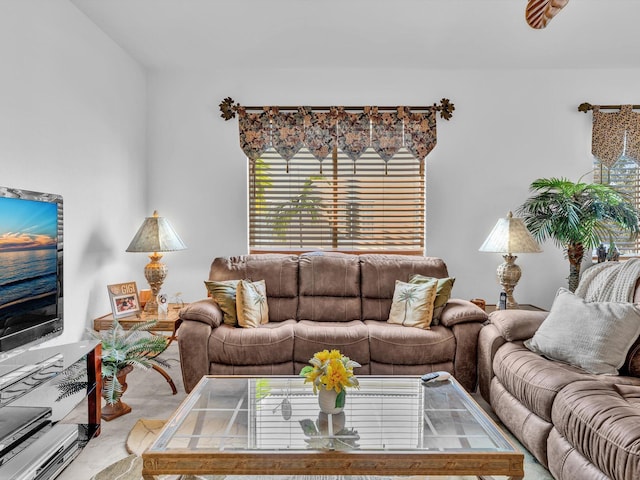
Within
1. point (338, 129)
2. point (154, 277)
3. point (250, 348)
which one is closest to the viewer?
point (250, 348)

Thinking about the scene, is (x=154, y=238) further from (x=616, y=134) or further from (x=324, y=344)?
(x=616, y=134)

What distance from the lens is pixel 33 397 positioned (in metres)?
2.03

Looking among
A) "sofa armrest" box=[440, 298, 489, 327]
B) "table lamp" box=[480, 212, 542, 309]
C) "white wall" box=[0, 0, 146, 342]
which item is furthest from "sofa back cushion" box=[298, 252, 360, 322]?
"white wall" box=[0, 0, 146, 342]

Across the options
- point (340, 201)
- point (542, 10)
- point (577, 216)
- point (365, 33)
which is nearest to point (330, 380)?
point (542, 10)

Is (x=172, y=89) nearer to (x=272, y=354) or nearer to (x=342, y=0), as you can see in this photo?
(x=342, y=0)

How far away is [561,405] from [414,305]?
1338 millimetres

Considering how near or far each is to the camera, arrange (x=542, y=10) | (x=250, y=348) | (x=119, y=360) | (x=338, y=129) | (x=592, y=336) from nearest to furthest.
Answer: (x=542, y=10) → (x=592, y=336) → (x=119, y=360) → (x=250, y=348) → (x=338, y=129)

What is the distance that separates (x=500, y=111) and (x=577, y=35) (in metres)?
0.87

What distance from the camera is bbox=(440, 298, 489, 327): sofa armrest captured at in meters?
2.86

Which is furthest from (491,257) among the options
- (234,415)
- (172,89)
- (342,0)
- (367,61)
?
(172,89)

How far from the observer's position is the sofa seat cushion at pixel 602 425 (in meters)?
1.44

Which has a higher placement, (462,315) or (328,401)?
(462,315)

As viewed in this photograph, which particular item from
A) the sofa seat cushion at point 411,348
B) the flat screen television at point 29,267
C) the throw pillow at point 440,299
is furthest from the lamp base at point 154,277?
the throw pillow at point 440,299

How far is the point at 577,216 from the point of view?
354cm
